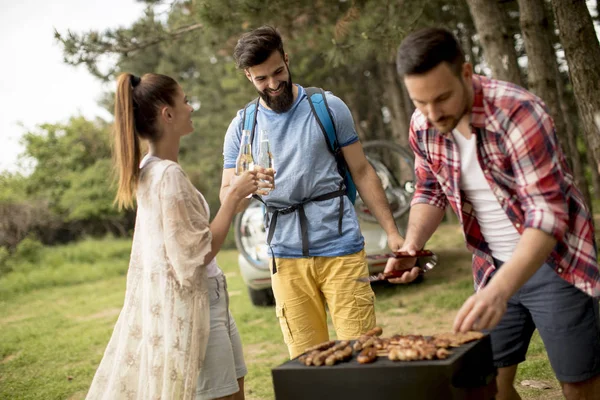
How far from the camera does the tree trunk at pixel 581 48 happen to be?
602cm

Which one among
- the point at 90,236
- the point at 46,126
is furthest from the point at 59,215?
the point at 46,126

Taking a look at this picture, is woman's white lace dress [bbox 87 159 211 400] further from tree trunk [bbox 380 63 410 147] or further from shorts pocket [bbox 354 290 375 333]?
tree trunk [bbox 380 63 410 147]

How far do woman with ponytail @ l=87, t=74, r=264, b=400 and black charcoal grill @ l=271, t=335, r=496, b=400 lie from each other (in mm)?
553

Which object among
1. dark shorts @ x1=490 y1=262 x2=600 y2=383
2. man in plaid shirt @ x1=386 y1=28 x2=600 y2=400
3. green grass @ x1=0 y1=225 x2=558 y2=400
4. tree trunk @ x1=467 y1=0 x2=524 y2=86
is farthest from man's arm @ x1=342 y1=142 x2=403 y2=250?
tree trunk @ x1=467 y1=0 x2=524 y2=86

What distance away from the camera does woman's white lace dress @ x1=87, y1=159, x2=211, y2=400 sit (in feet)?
10.6

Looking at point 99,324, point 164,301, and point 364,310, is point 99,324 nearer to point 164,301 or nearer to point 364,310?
point 364,310

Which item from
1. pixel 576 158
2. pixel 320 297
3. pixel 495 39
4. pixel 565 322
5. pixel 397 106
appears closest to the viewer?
pixel 565 322

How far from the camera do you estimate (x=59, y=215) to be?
2614 cm

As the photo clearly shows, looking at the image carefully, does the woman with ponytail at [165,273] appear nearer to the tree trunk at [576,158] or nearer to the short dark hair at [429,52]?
the short dark hair at [429,52]

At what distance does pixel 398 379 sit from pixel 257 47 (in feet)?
6.67

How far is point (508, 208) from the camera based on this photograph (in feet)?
9.52

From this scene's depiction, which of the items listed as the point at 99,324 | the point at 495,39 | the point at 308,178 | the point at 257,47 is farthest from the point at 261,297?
the point at 257,47

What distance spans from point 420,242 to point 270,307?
6840 mm

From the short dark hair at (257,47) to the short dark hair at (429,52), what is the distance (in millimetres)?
1346
